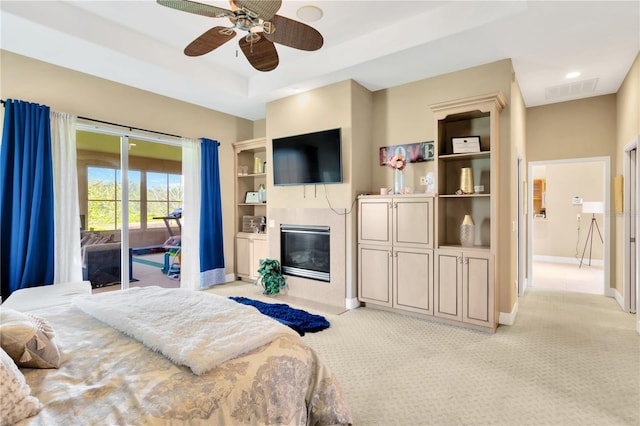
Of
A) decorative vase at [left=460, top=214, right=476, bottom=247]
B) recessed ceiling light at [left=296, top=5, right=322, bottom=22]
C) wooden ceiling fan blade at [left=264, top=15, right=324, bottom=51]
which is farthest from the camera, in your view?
decorative vase at [left=460, top=214, right=476, bottom=247]

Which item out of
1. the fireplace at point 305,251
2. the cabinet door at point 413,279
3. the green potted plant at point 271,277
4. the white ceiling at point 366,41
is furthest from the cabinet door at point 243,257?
the cabinet door at point 413,279

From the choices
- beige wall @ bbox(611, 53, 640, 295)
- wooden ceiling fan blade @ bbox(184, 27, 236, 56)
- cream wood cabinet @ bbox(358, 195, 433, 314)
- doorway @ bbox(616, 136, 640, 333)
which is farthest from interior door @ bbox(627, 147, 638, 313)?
wooden ceiling fan blade @ bbox(184, 27, 236, 56)

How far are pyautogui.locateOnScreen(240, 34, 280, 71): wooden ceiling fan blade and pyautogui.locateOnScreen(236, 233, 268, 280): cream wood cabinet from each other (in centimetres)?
303

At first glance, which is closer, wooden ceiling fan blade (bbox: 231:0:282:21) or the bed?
the bed

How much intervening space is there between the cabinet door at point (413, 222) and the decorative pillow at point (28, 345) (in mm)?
3198

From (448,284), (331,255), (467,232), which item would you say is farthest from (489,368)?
(331,255)

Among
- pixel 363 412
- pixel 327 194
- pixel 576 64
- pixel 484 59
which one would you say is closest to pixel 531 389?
pixel 363 412

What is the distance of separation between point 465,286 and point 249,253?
3403 millimetres

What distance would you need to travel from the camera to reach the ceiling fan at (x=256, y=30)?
1.97 metres

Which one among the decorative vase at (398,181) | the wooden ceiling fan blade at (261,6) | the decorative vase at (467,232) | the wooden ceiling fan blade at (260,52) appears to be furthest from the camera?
the decorative vase at (398,181)

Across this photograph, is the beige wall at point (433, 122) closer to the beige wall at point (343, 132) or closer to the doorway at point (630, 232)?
the beige wall at point (343, 132)

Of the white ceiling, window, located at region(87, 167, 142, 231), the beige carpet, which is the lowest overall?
the beige carpet

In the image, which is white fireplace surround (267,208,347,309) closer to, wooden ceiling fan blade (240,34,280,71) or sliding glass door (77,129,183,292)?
sliding glass door (77,129,183,292)

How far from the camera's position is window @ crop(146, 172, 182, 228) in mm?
4582
